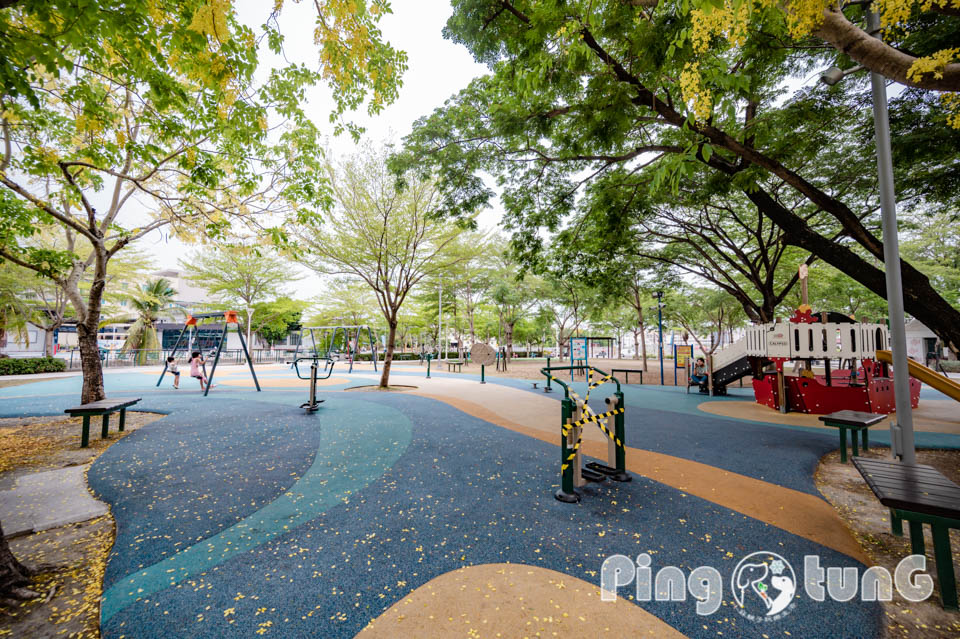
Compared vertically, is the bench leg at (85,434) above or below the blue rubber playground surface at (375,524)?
above

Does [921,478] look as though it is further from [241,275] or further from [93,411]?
[241,275]

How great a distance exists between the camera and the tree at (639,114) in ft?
13.7

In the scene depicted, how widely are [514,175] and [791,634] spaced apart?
8844 millimetres

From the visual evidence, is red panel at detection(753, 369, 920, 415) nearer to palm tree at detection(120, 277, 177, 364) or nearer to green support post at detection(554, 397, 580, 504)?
green support post at detection(554, 397, 580, 504)

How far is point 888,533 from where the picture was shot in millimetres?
3074

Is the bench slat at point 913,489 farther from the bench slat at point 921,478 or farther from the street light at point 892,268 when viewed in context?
the street light at point 892,268

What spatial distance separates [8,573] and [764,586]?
4849 mm

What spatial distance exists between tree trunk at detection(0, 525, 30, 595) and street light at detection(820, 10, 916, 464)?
7509 mm

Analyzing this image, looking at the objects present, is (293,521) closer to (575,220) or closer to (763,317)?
(575,220)

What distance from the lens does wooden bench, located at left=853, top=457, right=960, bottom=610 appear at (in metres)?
2.16

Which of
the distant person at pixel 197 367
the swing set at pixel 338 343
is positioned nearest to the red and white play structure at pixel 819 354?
the swing set at pixel 338 343

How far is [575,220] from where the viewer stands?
11.5m

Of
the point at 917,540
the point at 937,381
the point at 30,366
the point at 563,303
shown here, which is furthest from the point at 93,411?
the point at 563,303

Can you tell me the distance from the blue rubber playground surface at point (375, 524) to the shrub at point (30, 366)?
18.8 m
